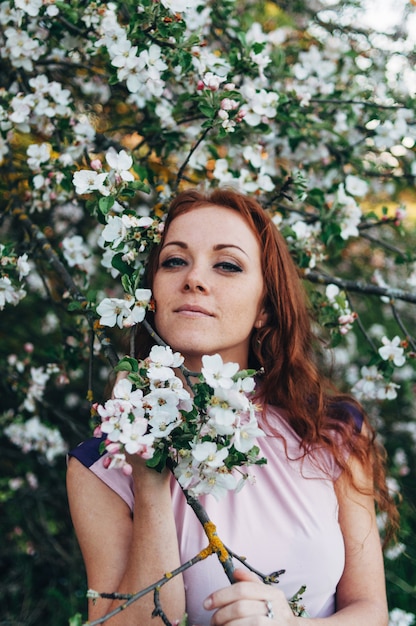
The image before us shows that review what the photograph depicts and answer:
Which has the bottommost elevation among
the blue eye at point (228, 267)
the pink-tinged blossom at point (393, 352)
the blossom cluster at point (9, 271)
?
the pink-tinged blossom at point (393, 352)

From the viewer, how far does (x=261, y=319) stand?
1.82 m

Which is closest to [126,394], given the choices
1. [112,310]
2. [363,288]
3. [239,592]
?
[112,310]

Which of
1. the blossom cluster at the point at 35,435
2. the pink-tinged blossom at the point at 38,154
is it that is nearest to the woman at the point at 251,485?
the pink-tinged blossom at the point at 38,154

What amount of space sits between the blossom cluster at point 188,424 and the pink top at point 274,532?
38 centimetres

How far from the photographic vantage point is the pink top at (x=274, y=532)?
4.85ft

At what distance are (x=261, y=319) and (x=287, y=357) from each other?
14cm

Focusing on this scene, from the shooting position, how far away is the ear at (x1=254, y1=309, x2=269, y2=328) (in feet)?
5.93

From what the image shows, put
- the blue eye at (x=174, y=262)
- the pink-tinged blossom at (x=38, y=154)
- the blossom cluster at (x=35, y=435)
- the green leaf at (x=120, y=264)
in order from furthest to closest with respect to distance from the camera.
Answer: the blossom cluster at (x=35, y=435) < the pink-tinged blossom at (x=38, y=154) < the blue eye at (x=174, y=262) < the green leaf at (x=120, y=264)

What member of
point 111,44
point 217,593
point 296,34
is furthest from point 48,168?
point 296,34

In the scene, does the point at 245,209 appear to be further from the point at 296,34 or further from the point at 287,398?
the point at 296,34

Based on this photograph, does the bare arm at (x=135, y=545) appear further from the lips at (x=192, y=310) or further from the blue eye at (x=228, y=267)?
the blue eye at (x=228, y=267)

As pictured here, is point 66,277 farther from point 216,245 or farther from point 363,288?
point 363,288

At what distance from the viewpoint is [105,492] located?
157cm

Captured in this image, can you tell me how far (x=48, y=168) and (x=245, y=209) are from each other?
62cm
